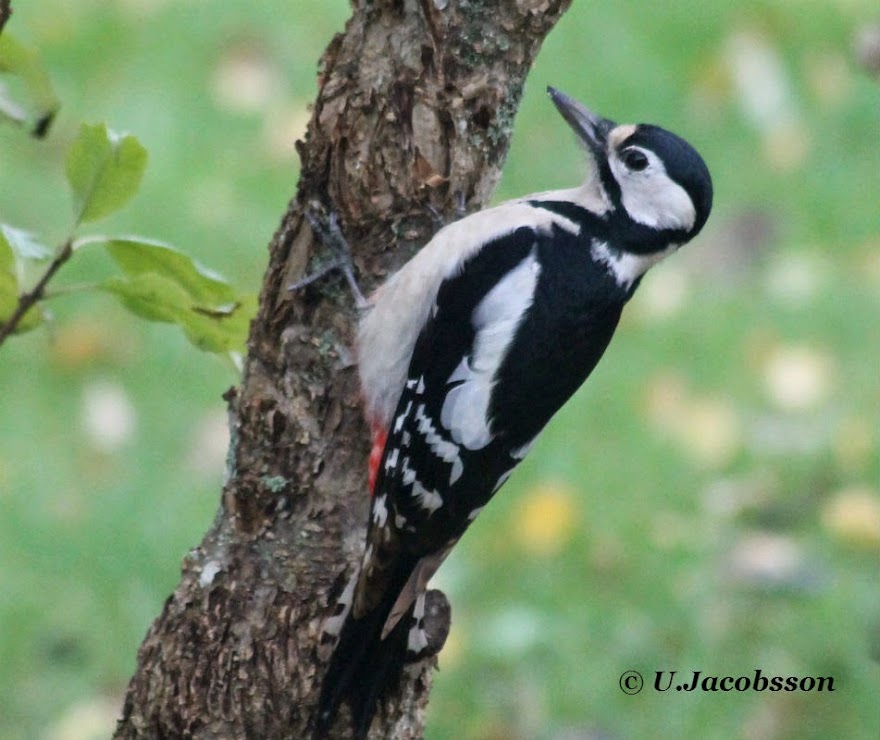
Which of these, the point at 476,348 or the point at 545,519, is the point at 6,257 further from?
the point at 545,519

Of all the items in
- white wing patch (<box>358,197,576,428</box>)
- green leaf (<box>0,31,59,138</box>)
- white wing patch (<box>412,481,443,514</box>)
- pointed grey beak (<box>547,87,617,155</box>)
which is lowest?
white wing patch (<box>412,481,443,514</box>)

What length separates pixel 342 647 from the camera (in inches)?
97.3

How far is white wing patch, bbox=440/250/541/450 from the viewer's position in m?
2.84

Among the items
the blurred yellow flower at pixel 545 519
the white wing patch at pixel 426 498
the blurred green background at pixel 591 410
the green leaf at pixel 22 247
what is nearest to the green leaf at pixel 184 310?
the green leaf at pixel 22 247

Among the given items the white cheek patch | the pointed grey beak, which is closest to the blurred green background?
the white cheek patch

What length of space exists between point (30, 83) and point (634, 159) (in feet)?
4.42

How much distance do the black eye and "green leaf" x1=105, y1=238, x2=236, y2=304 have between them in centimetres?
112

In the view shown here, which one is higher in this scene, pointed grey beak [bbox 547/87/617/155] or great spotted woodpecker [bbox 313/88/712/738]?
pointed grey beak [bbox 547/87/617/155]

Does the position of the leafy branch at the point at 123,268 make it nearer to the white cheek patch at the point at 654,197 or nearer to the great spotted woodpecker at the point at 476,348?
the great spotted woodpecker at the point at 476,348

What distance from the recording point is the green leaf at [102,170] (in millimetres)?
2125

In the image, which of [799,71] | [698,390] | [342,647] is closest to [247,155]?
[698,390]

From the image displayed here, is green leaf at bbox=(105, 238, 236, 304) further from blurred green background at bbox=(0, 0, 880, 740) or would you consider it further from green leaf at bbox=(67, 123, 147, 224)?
blurred green background at bbox=(0, 0, 880, 740)

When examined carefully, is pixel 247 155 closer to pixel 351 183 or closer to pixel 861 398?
pixel 861 398

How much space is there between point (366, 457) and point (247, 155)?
3.25 metres
